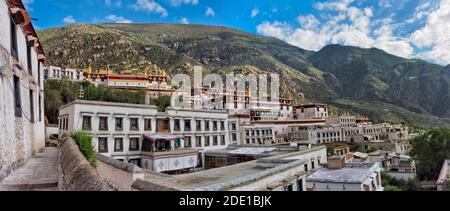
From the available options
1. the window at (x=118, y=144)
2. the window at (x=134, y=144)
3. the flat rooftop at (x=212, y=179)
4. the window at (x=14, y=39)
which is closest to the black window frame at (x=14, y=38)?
the window at (x=14, y=39)

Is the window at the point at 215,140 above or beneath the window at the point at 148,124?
beneath

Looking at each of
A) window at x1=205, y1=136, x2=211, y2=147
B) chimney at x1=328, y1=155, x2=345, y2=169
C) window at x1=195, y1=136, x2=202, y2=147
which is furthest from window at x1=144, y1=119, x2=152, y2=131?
chimney at x1=328, y1=155, x2=345, y2=169

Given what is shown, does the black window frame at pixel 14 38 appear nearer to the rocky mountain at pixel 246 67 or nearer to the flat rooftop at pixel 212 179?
the flat rooftop at pixel 212 179

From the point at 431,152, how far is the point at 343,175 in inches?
1497

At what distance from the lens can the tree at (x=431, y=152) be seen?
141 feet

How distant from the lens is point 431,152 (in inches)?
1767

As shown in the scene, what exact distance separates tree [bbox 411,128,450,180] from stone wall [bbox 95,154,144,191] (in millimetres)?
46636

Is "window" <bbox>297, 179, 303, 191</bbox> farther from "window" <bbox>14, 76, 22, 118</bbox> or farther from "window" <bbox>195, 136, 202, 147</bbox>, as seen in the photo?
"window" <bbox>195, 136, 202, 147</bbox>

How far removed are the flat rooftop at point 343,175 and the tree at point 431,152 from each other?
3197cm

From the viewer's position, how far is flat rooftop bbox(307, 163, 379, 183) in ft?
52.1

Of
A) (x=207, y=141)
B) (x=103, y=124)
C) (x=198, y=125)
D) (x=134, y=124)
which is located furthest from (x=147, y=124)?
(x=207, y=141)

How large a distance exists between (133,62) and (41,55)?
113099 millimetres

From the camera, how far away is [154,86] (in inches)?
3226
